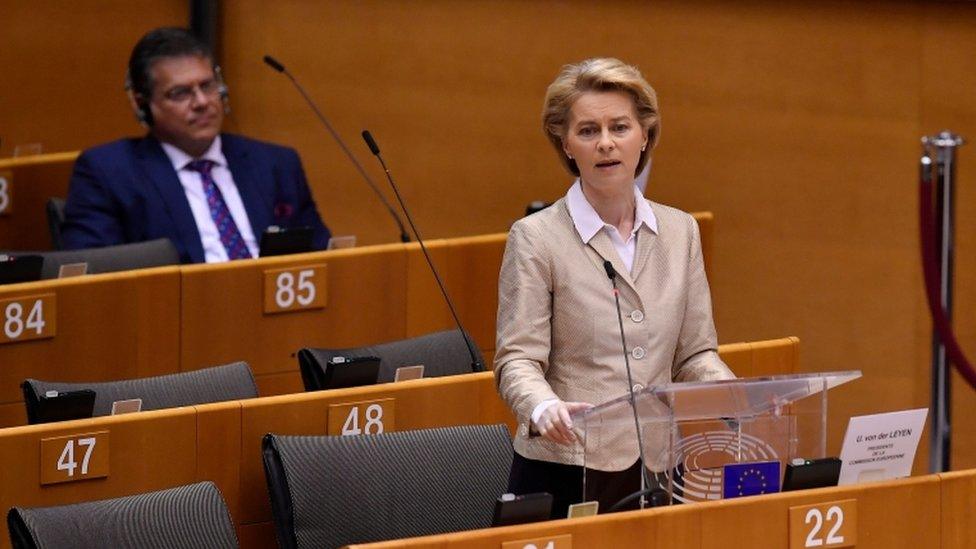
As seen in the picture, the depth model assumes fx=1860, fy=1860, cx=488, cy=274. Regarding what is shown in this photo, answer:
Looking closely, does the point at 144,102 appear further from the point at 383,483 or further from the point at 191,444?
the point at 383,483

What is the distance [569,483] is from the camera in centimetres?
317

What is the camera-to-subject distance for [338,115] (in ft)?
21.7

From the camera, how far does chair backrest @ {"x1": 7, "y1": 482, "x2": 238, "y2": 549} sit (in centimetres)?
327

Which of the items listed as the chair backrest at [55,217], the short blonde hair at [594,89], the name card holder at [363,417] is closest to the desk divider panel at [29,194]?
the chair backrest at [55,217]

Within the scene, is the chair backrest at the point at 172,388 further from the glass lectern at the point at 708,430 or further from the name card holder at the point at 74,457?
the glass lectern at the point at 708,430

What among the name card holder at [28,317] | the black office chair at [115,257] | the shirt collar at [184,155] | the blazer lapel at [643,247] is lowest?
the name card holder at [28,317]

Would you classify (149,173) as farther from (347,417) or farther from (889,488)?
(889,488)

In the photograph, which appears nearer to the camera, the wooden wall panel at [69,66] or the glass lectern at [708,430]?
the glass lectern at [708,430]

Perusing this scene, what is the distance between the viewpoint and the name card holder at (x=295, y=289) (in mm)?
4926

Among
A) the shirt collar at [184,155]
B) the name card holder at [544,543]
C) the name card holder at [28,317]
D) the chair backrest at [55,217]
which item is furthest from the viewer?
the chair backrest at [55,217]

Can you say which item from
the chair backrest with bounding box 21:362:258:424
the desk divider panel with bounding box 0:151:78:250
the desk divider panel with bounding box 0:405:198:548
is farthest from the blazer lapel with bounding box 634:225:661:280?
the desk divider panel with bounding box 0:151:78:250

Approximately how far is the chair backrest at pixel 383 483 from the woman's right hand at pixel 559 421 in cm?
82

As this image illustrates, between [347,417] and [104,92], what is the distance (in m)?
3.52

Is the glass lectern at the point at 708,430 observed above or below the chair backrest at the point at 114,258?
→ below
